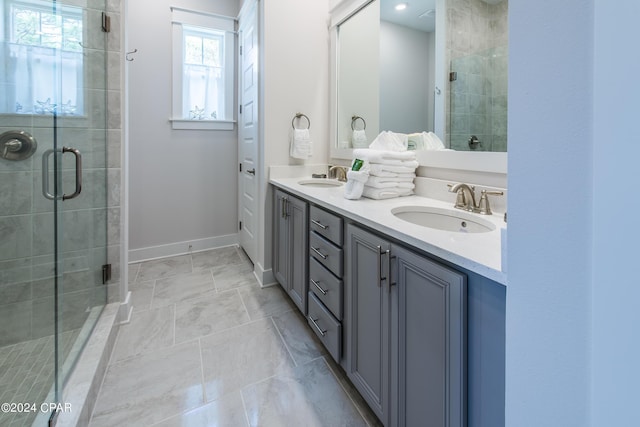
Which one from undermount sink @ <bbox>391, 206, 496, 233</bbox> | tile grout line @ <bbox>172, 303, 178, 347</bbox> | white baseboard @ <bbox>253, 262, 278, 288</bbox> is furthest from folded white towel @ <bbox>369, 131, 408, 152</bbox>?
tile grout line @ <bbox>172, 303, 178, 347</bbox>

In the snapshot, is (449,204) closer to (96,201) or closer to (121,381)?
(121,381)

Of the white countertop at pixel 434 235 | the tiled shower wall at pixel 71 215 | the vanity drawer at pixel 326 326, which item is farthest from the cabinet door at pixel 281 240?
the tiled shower wall at pixel 71 215

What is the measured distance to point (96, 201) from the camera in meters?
1.82

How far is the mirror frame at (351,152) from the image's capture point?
4.34 ft

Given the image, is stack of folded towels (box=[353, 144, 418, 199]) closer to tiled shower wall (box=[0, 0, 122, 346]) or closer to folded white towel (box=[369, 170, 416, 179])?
folded white towel (box=[369, 170, 416, 179])

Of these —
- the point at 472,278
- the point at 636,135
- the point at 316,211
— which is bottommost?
the point at 472,278

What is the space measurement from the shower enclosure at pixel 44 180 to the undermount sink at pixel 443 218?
156cm

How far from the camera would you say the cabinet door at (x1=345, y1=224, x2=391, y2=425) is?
1092mm

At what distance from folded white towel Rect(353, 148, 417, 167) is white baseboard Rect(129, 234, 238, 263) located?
226 cm

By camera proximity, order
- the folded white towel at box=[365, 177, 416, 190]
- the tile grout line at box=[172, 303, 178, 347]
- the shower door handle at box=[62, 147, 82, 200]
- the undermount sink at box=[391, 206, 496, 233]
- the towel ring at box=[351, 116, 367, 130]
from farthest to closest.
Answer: the towel ring at box=[351, 116, 367, 130] → the tile grout line at box=[172, 303, 178, 347] → the folded white towel at box=[365, 177, 416, 190] → the shower door handle at box=[62, 147, 82, 200] → the undermount sink at box=[391, 206, 496, 233]

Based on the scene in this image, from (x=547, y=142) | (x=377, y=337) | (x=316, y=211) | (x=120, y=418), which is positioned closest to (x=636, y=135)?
(x=547, y=142)

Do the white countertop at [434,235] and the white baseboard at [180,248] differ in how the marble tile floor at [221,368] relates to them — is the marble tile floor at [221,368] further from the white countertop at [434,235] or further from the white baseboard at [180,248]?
the white countertop at [434,235]

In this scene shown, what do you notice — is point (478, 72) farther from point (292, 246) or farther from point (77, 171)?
point (77, 171)

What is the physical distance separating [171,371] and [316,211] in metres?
1.08
